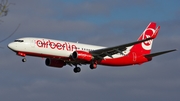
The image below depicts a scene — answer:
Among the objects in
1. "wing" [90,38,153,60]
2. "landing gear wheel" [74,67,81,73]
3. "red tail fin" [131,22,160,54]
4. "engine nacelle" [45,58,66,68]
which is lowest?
"landing gear wheel" [74,67,81,73]

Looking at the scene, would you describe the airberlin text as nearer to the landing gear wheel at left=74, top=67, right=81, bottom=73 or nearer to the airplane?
the airplane

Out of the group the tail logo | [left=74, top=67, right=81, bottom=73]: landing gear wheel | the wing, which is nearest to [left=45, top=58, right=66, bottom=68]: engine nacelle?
[left=74, top=67, right=81, bottom=73]: landing gear wheel

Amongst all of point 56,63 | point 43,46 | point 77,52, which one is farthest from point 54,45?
point 56,63

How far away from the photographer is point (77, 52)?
2264 inches

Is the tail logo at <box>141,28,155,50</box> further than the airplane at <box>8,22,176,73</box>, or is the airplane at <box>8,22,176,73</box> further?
the tail logo at <box>141,28,155,50</box>

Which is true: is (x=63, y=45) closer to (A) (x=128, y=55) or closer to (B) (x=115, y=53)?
(B) (x=115, y=53)

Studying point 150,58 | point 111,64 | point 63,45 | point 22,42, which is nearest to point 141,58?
point 150,58

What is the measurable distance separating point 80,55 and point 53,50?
13.1ft

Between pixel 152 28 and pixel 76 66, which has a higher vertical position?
pixel 152 28

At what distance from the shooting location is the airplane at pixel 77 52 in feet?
182

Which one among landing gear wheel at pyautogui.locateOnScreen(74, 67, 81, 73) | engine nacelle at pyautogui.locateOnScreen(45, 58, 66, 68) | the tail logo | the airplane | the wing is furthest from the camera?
the tail logo

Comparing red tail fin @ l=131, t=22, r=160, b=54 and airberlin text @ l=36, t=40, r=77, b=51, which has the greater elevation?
red tail fin @ l=131, t=22, r=160, b=54

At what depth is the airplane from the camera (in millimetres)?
55344

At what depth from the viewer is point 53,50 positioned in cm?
5609
